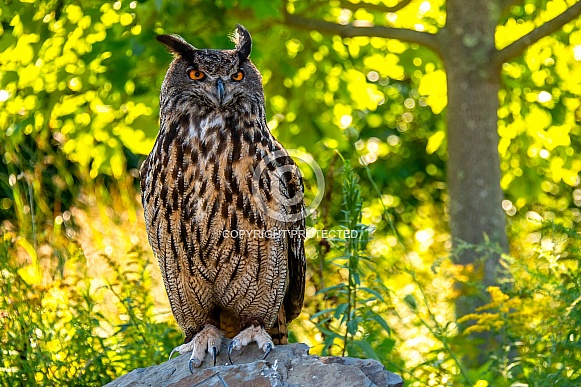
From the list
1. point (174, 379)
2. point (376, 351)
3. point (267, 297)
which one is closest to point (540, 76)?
point (376, 351)

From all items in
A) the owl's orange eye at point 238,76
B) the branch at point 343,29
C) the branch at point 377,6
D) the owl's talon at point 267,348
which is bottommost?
the owl's talon at point 267,348

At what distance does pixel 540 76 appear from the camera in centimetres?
623

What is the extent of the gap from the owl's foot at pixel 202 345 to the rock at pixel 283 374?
0.23 feet

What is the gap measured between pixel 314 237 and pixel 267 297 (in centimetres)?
83

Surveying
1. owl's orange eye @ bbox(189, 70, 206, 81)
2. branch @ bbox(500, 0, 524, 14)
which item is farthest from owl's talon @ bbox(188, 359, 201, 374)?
branch @ bbox(500, 0, 524, 14)

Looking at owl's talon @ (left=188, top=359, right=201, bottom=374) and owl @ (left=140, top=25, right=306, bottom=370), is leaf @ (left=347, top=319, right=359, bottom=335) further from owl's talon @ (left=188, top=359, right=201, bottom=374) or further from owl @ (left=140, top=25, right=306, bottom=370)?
owl's talon @ (left=188, top=359, right=201, bottom=374)

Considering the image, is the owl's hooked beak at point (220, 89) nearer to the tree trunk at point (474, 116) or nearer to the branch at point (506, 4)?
the tree trunk at point (474, 116)

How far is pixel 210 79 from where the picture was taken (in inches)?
126

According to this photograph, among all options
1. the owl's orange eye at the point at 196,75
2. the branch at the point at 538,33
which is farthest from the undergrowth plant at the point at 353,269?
the branch at the point at 538,33

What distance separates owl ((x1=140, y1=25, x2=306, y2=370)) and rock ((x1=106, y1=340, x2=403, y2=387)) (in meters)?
0.14

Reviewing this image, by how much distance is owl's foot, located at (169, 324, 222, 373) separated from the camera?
322cm

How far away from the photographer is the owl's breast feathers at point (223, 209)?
10.3ft

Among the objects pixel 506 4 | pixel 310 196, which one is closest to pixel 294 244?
pixel 310 196

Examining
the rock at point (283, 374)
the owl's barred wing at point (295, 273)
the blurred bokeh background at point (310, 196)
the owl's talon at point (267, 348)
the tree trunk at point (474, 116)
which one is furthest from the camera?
the tree trunk at point (474, 116)
